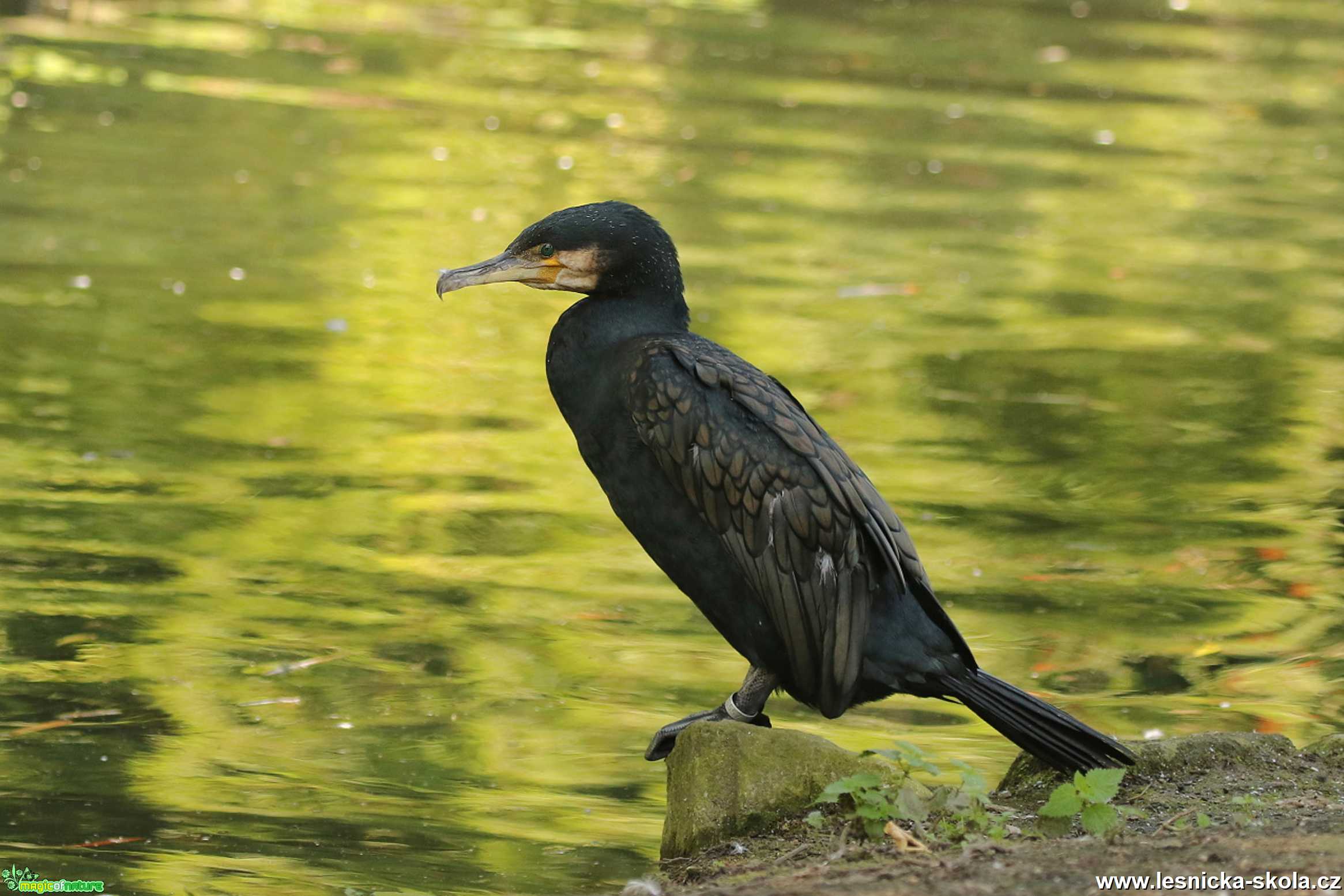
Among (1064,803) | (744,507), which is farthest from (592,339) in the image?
(1064,803)

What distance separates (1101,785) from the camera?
4148 millimetres

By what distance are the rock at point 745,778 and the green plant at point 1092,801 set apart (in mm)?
318

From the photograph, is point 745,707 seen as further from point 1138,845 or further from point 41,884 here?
point 41,884

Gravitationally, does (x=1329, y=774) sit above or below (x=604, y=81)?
below

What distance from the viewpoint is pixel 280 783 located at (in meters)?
4.84

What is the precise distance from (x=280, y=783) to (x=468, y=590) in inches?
59.9

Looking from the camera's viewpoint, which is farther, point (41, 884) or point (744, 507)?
point (744, 507)

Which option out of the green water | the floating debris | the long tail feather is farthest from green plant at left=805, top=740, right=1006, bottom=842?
the floating debris

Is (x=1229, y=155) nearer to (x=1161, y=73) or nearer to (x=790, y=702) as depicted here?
(x=1161, y=73)

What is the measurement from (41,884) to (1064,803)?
2.13 m

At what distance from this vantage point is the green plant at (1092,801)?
411cm

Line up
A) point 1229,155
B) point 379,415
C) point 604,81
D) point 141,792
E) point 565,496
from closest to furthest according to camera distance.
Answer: point 141,792
point 565,496
point 379,415
point 1229,155
point 604,81

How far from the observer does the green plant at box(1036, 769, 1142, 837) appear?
13.5 ft

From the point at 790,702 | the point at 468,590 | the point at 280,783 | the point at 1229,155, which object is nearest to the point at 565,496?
the point at 468,590
